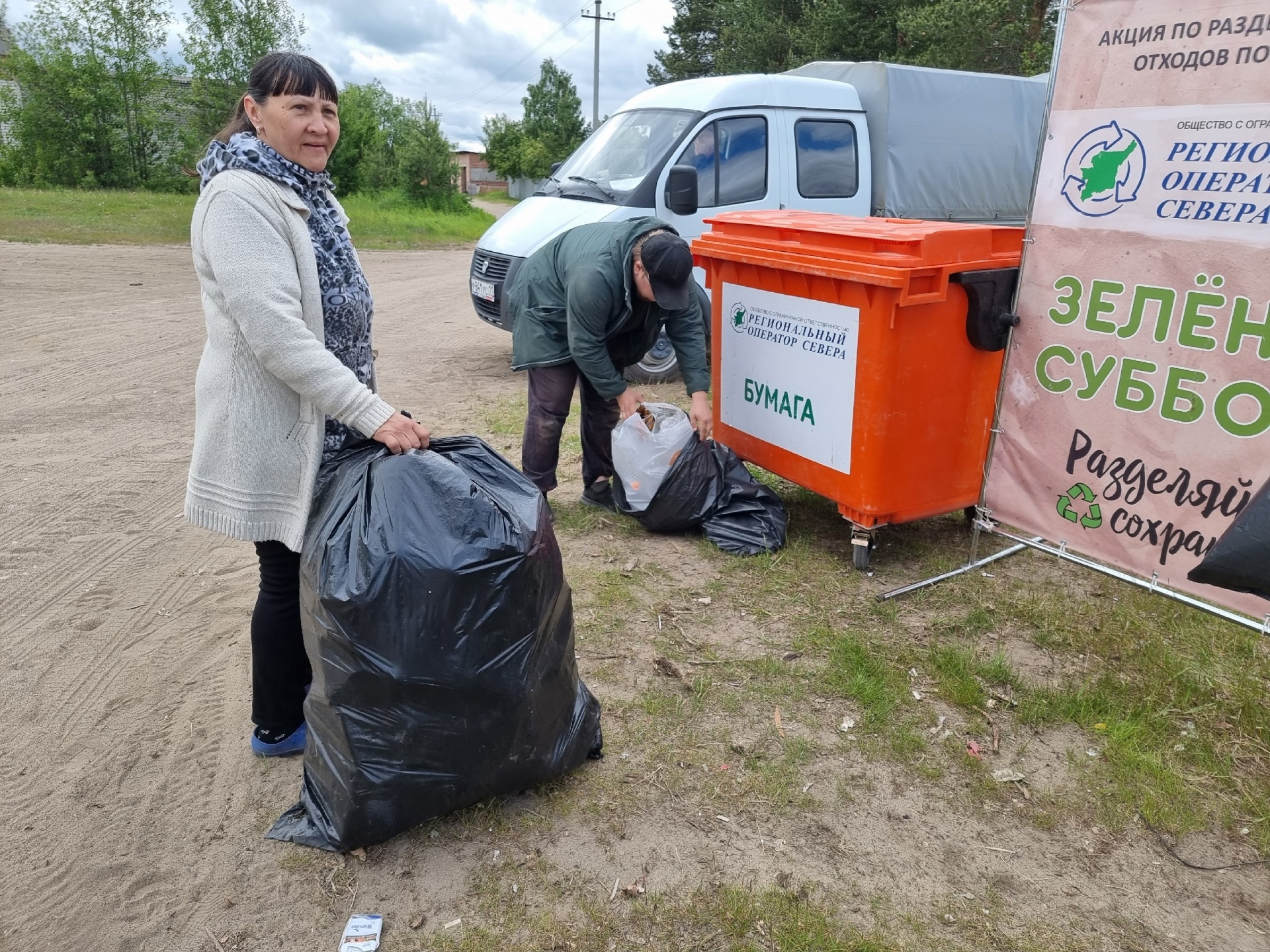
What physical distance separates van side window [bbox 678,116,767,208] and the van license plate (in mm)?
1822

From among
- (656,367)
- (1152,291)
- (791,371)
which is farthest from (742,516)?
A: (656,367)

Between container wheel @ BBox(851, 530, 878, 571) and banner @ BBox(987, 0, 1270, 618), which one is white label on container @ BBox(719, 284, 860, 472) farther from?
banner @ BBox(987, 0, 1270, 618)

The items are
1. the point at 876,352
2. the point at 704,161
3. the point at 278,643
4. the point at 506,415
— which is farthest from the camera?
the point at 704,161

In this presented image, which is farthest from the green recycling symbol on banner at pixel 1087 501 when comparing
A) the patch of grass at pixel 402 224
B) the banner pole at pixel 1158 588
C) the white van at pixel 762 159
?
the patch of grass at pixel 402 224

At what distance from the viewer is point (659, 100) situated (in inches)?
301

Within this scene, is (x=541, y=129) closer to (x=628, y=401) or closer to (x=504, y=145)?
(x=504, y=145)

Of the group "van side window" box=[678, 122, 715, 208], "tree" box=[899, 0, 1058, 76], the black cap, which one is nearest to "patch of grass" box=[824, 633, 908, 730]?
the black cap

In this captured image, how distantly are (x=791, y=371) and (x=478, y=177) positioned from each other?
71.8 meters

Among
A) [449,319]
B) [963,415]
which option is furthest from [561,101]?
[963,415]

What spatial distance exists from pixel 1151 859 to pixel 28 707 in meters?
3.38

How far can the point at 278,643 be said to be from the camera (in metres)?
2.52

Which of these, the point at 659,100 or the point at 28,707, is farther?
the point at 659,100

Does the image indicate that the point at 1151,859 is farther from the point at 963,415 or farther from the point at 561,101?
the point at 561,101

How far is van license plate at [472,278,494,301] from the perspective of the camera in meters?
7.47
